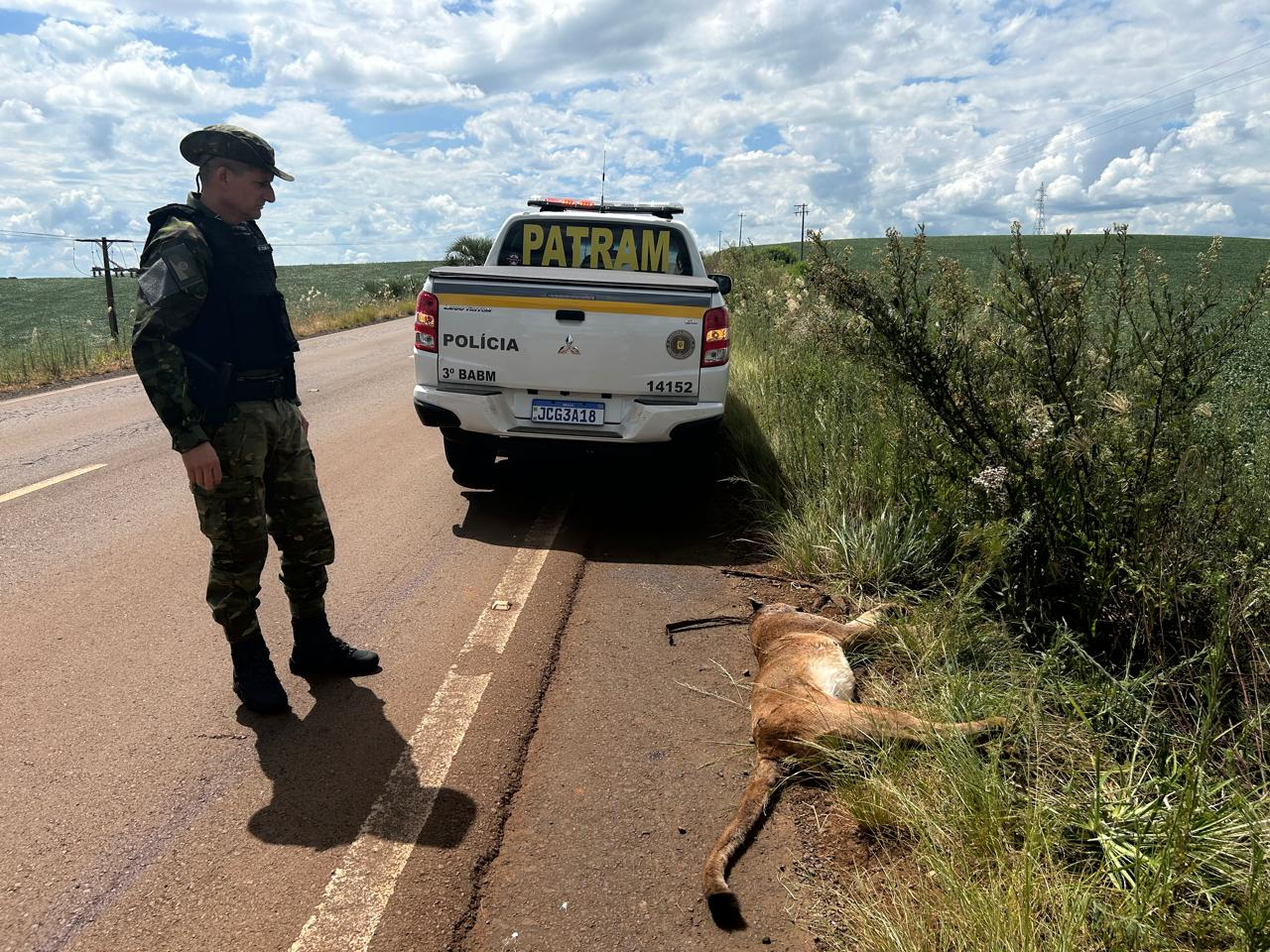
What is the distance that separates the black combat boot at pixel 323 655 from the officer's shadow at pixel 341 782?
0.18m

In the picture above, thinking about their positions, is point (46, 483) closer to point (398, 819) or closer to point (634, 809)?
point (398, 819)

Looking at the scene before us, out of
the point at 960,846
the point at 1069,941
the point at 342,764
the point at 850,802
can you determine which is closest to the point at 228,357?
the point at 342,764

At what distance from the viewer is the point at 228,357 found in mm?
3426

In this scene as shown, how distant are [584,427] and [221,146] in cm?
286

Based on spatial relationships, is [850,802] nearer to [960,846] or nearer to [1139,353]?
[960,846]

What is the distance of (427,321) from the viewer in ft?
18.7

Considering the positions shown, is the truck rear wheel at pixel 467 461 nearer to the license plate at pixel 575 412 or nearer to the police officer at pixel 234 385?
the license plate at pixel 575 412

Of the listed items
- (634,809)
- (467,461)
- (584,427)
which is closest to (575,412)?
(584,427)

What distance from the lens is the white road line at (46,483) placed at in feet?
21.0

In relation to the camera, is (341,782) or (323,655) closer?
(341,782)

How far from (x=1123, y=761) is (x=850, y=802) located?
3.07 ft

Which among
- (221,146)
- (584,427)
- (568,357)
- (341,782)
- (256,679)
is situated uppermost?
(221,146)

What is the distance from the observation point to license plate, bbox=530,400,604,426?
571 centimetres

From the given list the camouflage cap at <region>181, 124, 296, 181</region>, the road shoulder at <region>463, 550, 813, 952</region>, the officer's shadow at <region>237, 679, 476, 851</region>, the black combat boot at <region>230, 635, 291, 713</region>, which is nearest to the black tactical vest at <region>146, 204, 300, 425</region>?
the camouflage cap at <region>181, 124, 296, 181</region>
